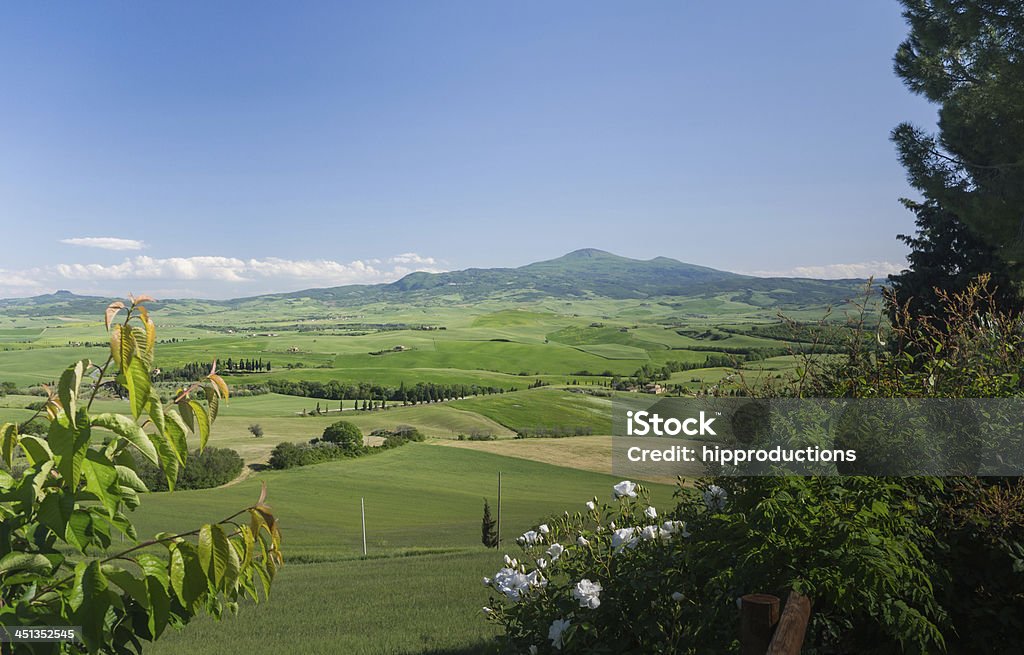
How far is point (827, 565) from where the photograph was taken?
2.47 meters

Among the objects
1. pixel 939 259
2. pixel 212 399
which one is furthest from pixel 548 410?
pixel 212 399

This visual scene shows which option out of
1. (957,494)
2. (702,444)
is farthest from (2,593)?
(957,494)

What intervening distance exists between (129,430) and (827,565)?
8.57ft

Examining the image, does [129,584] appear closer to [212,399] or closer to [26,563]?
[26,563]

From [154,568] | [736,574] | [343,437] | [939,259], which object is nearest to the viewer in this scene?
[154,568]

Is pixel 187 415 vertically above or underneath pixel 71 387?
underneath

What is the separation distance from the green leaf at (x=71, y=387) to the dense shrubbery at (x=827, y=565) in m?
2.23

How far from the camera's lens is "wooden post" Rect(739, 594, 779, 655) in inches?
79.4

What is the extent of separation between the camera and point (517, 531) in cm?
2214

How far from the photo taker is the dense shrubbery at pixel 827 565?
248 cm

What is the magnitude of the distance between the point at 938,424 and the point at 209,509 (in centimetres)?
3294

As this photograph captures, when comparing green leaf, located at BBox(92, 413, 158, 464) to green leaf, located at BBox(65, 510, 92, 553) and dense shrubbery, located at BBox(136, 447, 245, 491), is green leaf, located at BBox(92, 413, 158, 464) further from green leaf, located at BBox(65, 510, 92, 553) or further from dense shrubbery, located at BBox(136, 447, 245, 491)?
dense shrubbery, located at BBox(136, 447, 245, 491)

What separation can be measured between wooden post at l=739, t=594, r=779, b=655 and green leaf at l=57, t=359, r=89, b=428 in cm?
213

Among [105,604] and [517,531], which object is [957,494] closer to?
[105,604]
